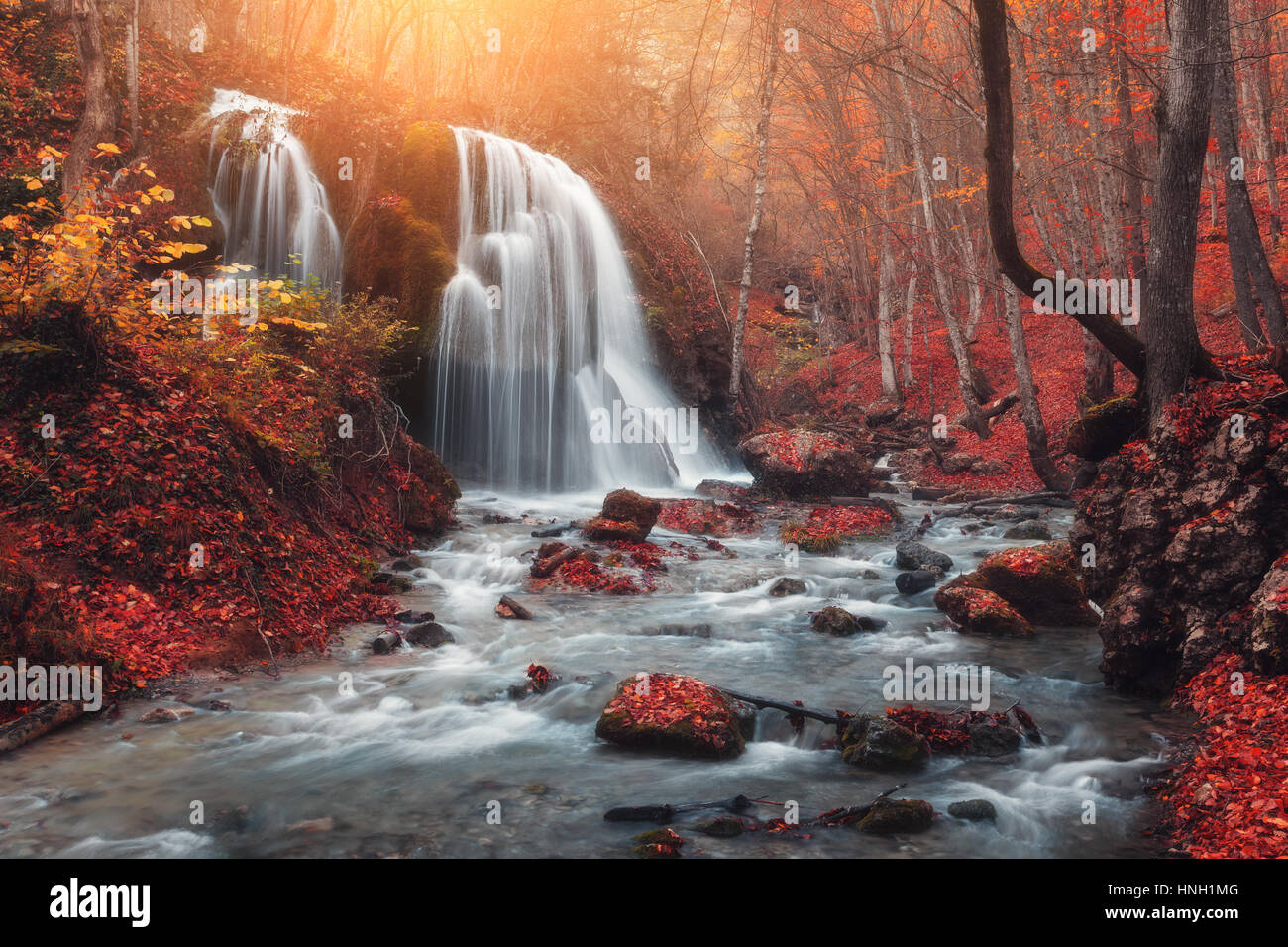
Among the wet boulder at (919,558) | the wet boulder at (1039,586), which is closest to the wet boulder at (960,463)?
the wet boulder at (919,558)

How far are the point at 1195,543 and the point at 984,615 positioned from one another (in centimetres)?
300

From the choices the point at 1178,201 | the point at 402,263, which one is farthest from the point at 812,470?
the point at 1178,201

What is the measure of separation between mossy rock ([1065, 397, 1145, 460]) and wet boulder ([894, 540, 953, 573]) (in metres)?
3.87

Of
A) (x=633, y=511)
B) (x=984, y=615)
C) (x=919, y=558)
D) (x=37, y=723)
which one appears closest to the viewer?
(x=37, y=723)

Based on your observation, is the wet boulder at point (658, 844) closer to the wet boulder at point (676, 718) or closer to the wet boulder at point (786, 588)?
the wet boulder at point (676, 718)

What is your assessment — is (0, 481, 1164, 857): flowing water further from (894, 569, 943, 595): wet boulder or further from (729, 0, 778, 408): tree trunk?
(729, 0, 778, 408): tree trunk

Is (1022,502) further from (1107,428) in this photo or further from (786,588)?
(1107,428)

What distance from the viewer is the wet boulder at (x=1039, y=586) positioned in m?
9.01

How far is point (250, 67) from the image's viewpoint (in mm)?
21094

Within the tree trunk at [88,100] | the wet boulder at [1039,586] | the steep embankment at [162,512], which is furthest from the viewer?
the tree trunk at [88,100]

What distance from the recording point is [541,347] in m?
16.9

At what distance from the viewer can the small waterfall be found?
15.6m

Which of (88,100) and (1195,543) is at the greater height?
(88,100)

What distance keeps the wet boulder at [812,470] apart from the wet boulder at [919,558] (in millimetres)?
4528
